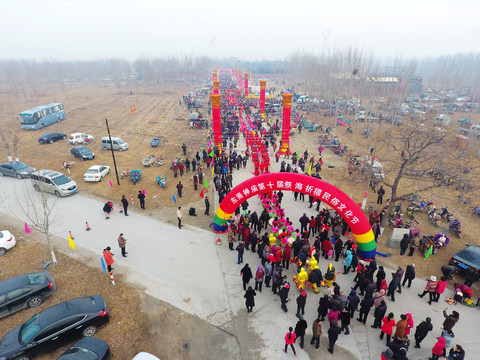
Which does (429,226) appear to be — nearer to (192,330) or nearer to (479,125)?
(192,330)

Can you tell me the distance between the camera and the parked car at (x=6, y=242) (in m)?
12.5

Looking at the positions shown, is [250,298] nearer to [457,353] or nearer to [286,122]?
[457,353]

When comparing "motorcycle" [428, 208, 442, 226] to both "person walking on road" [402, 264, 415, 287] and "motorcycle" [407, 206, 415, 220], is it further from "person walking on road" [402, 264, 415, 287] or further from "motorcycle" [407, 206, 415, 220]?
"person walking on road" [402, 264, 415, 287]

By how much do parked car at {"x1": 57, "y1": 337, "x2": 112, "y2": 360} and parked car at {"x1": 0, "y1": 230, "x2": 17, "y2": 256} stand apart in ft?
27.0

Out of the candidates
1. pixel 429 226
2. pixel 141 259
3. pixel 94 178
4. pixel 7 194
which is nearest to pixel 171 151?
pixel 94 178

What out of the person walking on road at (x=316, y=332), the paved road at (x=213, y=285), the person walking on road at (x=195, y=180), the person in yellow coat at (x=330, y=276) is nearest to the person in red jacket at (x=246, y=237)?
the paved road at (x=213, y=285)

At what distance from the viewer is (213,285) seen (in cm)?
1064

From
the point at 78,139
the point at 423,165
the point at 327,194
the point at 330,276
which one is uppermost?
the point at 327,194

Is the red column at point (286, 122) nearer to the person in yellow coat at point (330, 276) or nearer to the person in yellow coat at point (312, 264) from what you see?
the person in yellow coat at point (312, 264)

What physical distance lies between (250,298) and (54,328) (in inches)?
232

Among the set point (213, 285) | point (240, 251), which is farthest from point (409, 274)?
point (213, 285)

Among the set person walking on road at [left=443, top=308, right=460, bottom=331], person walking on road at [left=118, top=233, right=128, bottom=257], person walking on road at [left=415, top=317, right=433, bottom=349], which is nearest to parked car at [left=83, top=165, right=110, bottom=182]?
person walking on road at [left=118, top=233, right=128, bottom=257]

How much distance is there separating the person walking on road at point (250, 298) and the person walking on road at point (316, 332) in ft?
6.88

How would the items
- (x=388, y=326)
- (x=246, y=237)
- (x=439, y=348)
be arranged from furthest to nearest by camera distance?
(x=246, y=237) < (x=388, y=326) < (x=439, y=348)
